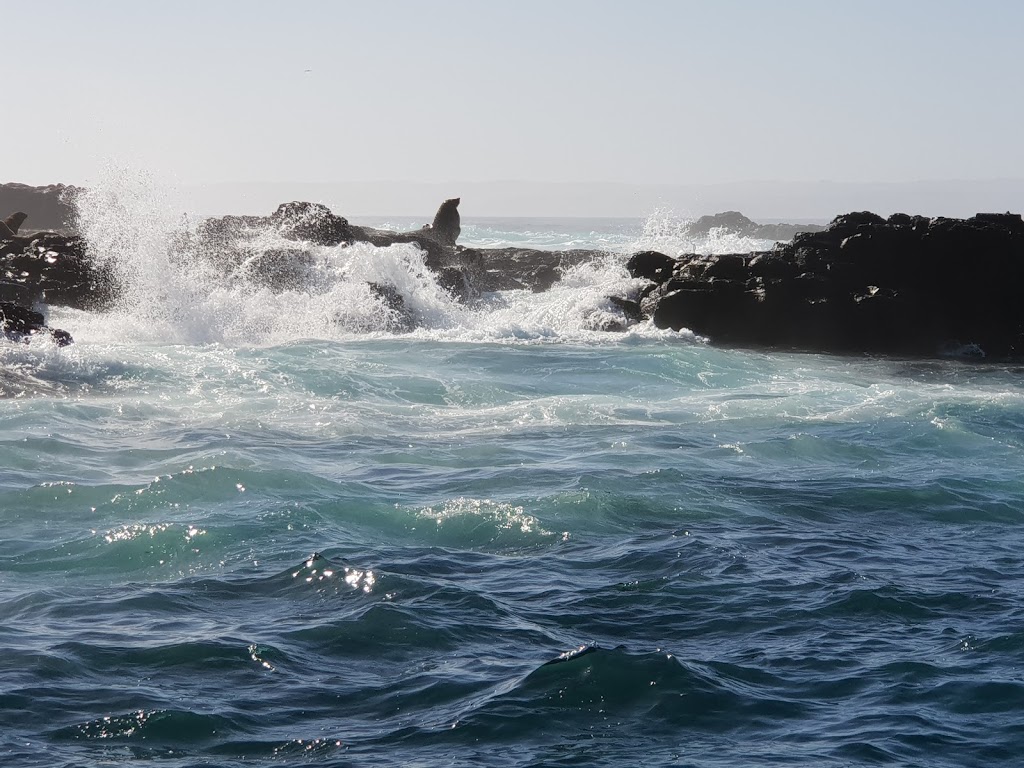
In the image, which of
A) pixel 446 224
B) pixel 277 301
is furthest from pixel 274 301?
pixel 446 224

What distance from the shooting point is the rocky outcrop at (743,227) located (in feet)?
337

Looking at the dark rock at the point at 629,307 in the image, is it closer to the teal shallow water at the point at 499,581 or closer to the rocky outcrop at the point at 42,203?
the teal shallow water at the point at 499,581

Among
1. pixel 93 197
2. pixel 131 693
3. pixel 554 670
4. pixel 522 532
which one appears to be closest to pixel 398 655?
pixel 554 670

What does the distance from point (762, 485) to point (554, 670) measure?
5617mm

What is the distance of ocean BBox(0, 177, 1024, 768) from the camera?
5.61m

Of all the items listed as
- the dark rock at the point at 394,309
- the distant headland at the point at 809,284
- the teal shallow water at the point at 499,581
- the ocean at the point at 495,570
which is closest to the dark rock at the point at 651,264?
the distant headland at the point at 809,284

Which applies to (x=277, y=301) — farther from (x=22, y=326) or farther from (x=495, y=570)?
(x=495, y=570)

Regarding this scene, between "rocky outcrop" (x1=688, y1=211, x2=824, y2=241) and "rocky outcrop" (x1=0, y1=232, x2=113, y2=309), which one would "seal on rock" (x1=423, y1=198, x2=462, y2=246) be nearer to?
"rocky outcrop" (x1=0, y1=232, x2=113, y2=309)

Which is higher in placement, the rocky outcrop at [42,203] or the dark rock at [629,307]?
the rocky outcrop at [42,203]

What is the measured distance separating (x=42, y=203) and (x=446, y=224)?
2495 centimetres

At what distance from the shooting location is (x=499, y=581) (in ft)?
26.1

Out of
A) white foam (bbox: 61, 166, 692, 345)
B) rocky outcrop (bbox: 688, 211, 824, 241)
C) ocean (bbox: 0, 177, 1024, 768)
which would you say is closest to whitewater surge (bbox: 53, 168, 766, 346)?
white foam (bbox: 61, 166, 692, 345)

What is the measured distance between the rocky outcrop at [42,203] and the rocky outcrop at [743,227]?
59.6 m

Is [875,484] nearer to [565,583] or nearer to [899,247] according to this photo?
[565,583]
